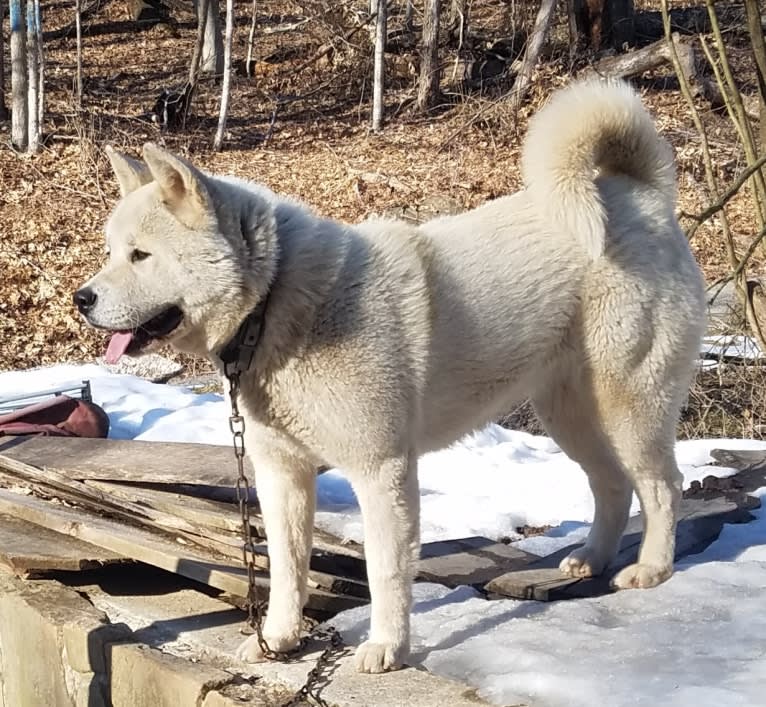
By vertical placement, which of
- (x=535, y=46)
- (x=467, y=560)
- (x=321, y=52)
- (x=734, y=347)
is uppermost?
(x=321, y=52)

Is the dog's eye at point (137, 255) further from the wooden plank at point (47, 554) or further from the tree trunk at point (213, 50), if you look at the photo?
the tree trunk at point (213, 50)

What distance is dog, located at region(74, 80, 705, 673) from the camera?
3195 mm

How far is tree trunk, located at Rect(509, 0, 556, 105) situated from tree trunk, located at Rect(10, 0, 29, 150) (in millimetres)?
6317

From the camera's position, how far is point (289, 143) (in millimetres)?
15312

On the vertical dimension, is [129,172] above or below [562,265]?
above

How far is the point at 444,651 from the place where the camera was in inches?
133

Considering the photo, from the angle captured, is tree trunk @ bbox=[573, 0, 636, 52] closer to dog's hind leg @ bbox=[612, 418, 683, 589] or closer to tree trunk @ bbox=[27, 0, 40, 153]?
tree trunk @ bbox=[27, 0, 40, 153]

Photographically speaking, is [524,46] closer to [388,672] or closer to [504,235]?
[504,235]

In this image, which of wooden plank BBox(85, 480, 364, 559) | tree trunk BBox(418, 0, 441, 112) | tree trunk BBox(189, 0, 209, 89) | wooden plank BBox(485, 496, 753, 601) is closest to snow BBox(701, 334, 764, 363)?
wooden plank BBox(485, 496, 753, 601)

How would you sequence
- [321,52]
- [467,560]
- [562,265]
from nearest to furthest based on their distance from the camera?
[562,265] → [467,560] → [321,52]

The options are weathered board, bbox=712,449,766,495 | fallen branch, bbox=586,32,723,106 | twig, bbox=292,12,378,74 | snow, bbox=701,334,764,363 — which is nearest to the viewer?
weathered board, bbox=712,449,766,495

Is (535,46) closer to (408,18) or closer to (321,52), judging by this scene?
(408,18)

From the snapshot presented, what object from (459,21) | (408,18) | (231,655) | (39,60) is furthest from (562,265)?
(408,18)

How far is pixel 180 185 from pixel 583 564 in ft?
7.01
